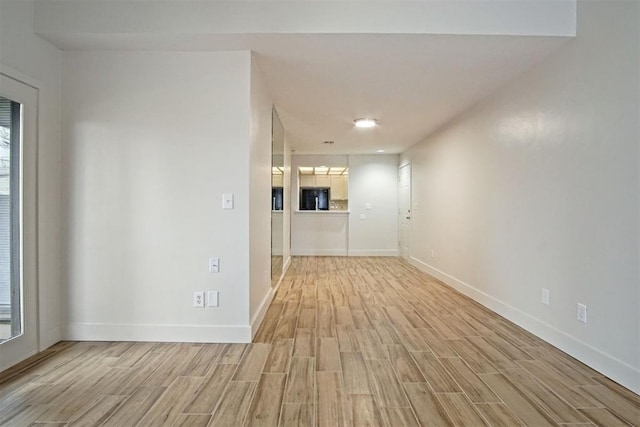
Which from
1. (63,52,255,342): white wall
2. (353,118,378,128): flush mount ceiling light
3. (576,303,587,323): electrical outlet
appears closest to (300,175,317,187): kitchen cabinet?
(353,118,378,128): flush mount ceiling light

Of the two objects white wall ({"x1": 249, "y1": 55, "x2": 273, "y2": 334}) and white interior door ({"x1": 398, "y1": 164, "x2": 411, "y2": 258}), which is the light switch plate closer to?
white wall ({"x1": 249, "y1": 55, "x2": 273, "y2": 334})

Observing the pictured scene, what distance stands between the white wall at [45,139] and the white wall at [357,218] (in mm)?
5462

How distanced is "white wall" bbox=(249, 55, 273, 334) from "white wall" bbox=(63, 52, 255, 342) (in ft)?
0.50

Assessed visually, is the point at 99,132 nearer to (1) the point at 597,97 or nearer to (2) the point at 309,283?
(2) the point at 309,283

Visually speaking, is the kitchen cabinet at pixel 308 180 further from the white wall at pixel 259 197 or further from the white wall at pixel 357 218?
the white wall at pixel 259 197

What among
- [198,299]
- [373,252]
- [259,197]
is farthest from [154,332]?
[373,252]

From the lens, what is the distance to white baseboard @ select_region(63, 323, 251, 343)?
9.21 feet

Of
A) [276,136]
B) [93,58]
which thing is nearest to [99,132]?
[93,58]

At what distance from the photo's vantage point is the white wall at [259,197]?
116 inches

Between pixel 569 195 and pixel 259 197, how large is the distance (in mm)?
2527

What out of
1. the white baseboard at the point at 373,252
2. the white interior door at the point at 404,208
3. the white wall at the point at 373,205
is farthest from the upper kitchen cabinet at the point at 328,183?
the white interior door at the point at 404,208

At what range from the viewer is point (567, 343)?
8.54 feet

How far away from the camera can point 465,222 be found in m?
4.41

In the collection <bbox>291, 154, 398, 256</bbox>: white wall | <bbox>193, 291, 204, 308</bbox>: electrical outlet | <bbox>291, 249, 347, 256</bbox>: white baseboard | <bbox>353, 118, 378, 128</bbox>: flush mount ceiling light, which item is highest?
<bbox>353, 118, 378, 128</bbox>: flush mount ceiling light
